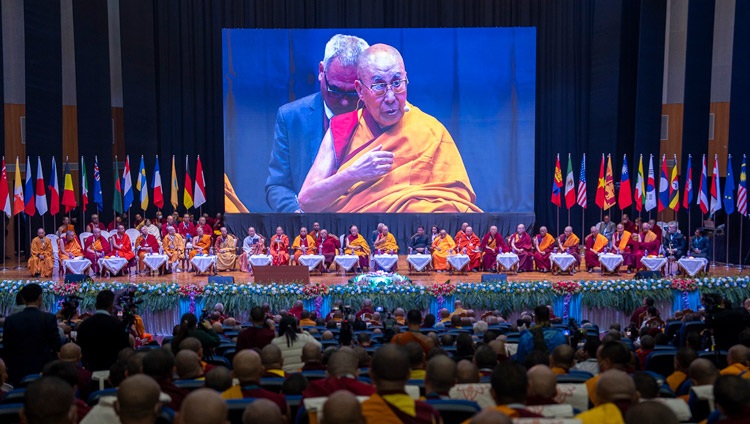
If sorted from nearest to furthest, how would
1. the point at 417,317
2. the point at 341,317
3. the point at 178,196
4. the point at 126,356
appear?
the point at 126,356 → the point at 417,317 → the point at 341,317 → the point at 178,196

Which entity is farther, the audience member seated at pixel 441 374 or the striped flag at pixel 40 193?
the striped flag at pixel 40 193

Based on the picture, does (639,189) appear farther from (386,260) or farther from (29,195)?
(29,195)

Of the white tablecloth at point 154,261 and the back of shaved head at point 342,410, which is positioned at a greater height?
the back of shaved head at point 342,410

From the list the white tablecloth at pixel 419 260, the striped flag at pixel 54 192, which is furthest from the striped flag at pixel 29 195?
the white tablecloth at pixel 419 260

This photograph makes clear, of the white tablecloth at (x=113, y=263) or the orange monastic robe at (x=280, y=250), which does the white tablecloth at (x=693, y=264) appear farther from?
the white tablecloth at (x=113, y=263)

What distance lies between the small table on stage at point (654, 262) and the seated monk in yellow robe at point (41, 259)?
13.5 meters

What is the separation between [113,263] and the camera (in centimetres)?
1891

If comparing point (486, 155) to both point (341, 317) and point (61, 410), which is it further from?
point (61, 410)

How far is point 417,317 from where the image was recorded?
7750 millimetres

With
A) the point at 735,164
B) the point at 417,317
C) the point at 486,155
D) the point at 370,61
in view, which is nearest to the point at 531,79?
the point at 486,155

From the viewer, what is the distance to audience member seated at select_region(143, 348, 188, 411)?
5152 mm

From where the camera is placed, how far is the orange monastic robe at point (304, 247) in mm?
20000

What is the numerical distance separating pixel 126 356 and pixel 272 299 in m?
8.93

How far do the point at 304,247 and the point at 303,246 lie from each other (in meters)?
0.07
